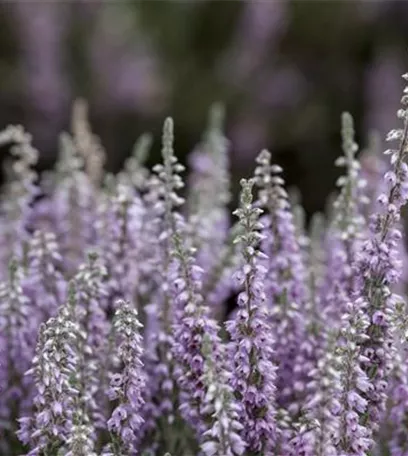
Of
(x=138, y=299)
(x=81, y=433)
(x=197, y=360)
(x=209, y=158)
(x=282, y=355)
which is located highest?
(x=209, y=158)

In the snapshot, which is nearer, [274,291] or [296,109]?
[274,291]

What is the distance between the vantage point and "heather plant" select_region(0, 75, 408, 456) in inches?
99.9

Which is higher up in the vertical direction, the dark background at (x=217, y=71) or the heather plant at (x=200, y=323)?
the dark background at (x=217, y=71)

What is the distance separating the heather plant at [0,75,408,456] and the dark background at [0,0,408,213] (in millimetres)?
3162

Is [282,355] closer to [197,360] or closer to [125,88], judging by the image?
[197,360]

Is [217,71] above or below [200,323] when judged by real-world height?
above

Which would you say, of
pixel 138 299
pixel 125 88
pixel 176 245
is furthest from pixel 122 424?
pixel 125 88

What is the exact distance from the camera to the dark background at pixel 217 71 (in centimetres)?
740

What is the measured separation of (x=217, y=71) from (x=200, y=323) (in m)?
5.05

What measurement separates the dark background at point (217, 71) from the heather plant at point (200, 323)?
3.16 meters

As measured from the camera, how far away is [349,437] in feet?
8.25

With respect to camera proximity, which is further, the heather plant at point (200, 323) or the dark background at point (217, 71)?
the dark background at point (217, 71)

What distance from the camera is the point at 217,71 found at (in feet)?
24.7

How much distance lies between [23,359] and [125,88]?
4.55 metres
